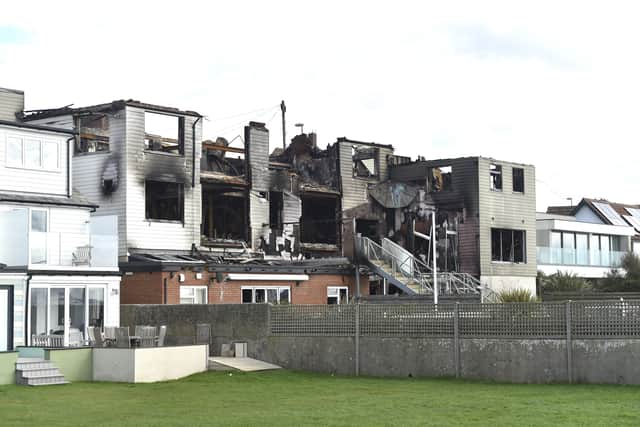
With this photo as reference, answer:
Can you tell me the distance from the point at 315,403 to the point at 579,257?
1592 inches

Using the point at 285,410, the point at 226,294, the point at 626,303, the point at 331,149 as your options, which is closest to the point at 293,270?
the point at 226,294

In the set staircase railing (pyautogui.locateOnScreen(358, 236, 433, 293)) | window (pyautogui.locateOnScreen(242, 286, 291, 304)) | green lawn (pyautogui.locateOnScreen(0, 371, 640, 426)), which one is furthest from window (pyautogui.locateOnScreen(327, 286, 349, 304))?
green lawn (pyautogui.locateOnScreen(0, 371, 640, 426))

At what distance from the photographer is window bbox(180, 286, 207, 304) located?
3706cm

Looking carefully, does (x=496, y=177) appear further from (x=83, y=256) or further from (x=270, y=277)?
(x=83, y=256)

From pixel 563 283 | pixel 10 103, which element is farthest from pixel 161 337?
pixel 563 283

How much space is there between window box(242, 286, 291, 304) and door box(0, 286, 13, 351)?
449 inches

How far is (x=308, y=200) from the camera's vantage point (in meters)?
48.4

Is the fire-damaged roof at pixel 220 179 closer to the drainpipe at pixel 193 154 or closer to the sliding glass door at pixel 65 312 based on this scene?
the drainpipe at pixel 193 154

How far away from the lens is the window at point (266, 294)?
39219 mm

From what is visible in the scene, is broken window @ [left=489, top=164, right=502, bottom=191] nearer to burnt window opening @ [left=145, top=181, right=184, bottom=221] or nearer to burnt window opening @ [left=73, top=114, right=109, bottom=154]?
burnt window opening @ [left=145, top=181, right=184, bottom=221]

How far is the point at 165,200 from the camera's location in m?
41.3

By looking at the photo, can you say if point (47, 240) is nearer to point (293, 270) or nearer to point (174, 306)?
point (174, 306)

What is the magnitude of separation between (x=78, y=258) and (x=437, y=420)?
17480 millimetres

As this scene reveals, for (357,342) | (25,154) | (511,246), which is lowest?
(357,342)
